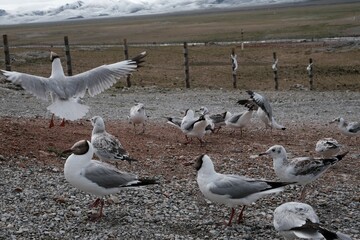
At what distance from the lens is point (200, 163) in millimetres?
7891

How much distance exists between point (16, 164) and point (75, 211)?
8.16ft

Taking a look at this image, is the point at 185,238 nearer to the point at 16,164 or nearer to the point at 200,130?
the point at 16,164

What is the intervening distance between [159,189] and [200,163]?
1434 mm

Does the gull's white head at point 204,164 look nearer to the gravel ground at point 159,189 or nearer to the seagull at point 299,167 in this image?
the gravel ground at point 159,189

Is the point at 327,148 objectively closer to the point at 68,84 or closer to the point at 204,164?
the point at 204,164

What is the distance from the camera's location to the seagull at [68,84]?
1105cm

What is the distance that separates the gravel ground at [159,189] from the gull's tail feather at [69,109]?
2.45ft

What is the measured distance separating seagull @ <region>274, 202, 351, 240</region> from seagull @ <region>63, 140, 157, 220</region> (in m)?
1.91

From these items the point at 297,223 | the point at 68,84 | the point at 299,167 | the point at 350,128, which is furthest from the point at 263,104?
the point at 297,223

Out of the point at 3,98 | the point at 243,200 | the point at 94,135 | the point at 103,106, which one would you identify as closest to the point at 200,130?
the point at 94,135

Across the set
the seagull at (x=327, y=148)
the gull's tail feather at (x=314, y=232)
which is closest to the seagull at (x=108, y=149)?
the gull's tail feather at (x=314, y=232)

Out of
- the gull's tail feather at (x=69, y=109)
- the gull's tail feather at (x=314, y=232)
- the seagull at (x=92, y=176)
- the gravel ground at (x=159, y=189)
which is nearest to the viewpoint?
the gull's tail feather at (x=314, y=232)

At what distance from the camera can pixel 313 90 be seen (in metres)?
25.7

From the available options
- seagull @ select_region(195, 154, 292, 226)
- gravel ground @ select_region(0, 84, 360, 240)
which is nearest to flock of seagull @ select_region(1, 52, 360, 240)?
seagull @ select_region(195, 154, 292, 226)
